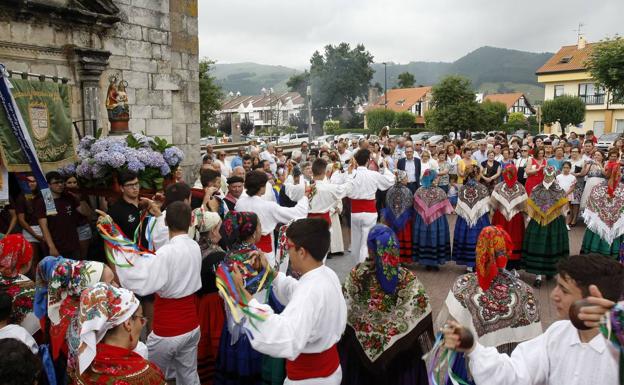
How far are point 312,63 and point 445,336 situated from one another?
78204mm

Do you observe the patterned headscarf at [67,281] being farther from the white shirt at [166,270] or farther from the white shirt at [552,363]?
the white shirt at [552,363]

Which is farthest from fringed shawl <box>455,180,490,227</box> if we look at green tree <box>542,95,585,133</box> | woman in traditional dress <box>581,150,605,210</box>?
green tree <box>542,95,585,133</box>

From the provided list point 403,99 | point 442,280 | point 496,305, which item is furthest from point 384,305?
point 403,99

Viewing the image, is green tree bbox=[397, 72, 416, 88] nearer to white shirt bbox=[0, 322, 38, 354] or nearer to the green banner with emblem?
the green banner with emblem

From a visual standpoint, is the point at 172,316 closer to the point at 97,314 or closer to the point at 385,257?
the point at 97,314

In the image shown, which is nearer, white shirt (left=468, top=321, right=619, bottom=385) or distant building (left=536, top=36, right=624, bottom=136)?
white shirt (left=468, top=321, right=619, bottom=385)

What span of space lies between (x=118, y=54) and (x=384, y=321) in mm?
7078

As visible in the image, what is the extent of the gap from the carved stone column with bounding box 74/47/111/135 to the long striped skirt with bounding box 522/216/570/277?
7.03 metres

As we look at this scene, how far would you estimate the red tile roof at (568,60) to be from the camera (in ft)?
159

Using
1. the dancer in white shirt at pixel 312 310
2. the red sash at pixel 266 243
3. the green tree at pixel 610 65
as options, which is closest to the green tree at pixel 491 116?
the green tree at pixel 610 65

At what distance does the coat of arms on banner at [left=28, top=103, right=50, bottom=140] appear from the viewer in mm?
6336

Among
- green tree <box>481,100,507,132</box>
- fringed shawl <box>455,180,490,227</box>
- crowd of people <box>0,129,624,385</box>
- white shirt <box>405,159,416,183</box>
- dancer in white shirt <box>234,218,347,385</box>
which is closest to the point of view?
crowd of people <box>0,129,624,385</box>

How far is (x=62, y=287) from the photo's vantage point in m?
3.00

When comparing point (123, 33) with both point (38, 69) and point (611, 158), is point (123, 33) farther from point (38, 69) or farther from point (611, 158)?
point (611, 158)
